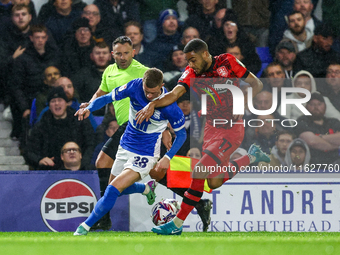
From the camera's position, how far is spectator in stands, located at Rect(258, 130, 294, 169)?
20.7 ft

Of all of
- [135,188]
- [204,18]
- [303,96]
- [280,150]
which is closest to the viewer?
[135,188]

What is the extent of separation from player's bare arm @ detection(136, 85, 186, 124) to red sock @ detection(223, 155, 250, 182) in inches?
47.0

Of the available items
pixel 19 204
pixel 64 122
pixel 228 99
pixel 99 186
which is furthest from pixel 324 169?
pixel 19 204

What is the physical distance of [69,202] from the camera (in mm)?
6242

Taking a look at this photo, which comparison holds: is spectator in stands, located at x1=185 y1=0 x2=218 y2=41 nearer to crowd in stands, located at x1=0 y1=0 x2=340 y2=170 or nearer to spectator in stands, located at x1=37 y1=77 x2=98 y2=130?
crowd in stands, located at x1=0 y1=0 x2=340 y2=170

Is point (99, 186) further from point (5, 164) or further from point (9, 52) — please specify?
point (9, 52)

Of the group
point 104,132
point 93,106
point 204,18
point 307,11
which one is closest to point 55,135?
point 104,132

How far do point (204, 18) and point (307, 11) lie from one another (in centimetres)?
159

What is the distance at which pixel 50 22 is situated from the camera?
24.3 ft

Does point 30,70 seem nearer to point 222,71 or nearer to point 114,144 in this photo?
point 114,144

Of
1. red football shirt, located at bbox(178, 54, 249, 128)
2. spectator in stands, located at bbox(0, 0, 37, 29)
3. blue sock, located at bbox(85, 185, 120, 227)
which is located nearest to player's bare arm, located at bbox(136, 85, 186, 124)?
red football shirt, located at bbox(178, 54, 249, 128)

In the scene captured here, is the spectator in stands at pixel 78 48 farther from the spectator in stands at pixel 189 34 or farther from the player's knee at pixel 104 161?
the player's knee at pixel 104 161

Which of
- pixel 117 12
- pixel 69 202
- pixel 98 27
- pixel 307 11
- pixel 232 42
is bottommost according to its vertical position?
pixel 69 202

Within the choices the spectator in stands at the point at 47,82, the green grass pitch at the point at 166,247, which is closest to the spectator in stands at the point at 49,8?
the spectator in stands at the point at 47,82
